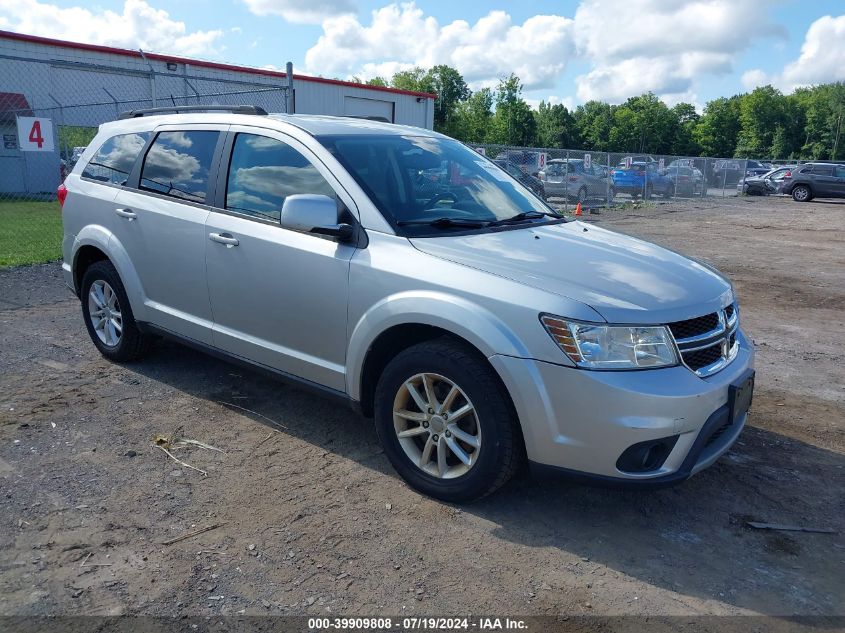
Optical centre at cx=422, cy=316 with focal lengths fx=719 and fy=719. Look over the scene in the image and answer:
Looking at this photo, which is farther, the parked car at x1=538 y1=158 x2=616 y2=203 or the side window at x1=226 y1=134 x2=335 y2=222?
the parked car at x1=538 y1=158 x2=616 y2=203

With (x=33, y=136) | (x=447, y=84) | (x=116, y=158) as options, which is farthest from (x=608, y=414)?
(x=447, y=84)

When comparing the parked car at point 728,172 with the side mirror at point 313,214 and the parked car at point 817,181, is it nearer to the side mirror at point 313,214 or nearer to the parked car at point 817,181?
the parked car at point 817,181

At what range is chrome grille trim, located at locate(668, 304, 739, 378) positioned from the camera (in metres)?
3.25

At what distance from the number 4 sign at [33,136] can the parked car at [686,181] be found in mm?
23195

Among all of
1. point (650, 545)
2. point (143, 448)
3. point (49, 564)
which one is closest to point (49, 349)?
point (143, 448)

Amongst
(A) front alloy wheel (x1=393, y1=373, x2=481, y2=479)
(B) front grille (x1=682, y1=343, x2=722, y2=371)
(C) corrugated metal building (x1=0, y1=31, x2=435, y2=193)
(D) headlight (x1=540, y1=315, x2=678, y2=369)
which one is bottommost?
(A) front alloy wheel (x1=393, y1=373, x2=481, y2=479)

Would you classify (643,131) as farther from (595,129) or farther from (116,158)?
(116,158)

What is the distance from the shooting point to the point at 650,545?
331 centimetres

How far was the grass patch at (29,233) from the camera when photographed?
10.1 meters

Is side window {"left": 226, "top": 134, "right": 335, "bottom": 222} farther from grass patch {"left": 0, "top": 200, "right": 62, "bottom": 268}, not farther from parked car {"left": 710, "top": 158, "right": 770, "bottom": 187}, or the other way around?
parked car {"left": 710, "top": 158, "right": 770, "bottom": 187}

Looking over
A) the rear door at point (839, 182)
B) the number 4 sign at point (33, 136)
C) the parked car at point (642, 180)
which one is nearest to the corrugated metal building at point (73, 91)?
the number 4 sign at point (33, 136)

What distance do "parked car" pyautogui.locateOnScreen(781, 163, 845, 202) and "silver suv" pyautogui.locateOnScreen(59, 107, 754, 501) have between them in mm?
29802

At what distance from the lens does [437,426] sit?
353cm

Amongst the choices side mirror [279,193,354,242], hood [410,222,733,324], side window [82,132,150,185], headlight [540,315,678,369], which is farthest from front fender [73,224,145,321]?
headlight [540,315,678,369]
